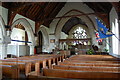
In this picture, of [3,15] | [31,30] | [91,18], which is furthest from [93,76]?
[91,18]

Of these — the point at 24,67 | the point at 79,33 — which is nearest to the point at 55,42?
the point at 79,33

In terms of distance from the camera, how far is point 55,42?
14227 millimetres

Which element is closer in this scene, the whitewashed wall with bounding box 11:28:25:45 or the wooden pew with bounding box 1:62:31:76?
the wooden pew with bounding box 1:62:31:76

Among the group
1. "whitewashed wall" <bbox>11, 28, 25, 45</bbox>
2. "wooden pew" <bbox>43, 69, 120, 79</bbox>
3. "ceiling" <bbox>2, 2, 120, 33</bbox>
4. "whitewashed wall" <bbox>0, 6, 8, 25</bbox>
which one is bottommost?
"wooden pew" <bbox>43, 69, 120, 79</bbox>

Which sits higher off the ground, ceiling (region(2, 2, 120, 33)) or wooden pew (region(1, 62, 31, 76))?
ceiling (region(2, 2, 120, 33))

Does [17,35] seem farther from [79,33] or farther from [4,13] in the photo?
[79,33]

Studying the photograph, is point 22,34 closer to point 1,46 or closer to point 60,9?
point 60,9

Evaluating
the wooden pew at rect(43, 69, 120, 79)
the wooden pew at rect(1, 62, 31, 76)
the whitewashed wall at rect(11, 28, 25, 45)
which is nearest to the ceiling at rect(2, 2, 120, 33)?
the whitewashed wall at rect(11, 28, 25, 45)

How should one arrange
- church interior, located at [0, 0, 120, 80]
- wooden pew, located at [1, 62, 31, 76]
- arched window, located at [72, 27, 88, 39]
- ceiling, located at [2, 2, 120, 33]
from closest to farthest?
church interior, located at [0, 0, 120, 80] → wooden pew, located at [1, 62, 31, 76] → ceiling, located at [2, 2, 120, 33] → arched window, located at [72, 27, 88, 39]

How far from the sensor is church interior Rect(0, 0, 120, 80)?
2.54 m

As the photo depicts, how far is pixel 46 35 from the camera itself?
47.1ft

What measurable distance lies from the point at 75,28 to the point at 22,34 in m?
10.2

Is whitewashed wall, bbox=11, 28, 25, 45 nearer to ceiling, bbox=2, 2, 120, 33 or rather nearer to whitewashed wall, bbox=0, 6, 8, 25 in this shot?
ceiling, bbox=2, 2, 120, 33

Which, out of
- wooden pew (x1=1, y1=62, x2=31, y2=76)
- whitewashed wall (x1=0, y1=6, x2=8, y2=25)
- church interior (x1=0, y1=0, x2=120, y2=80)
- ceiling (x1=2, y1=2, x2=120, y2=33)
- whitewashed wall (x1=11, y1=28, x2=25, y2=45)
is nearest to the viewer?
church interior (x1=0, y1=0, x2=120, y2=80)
